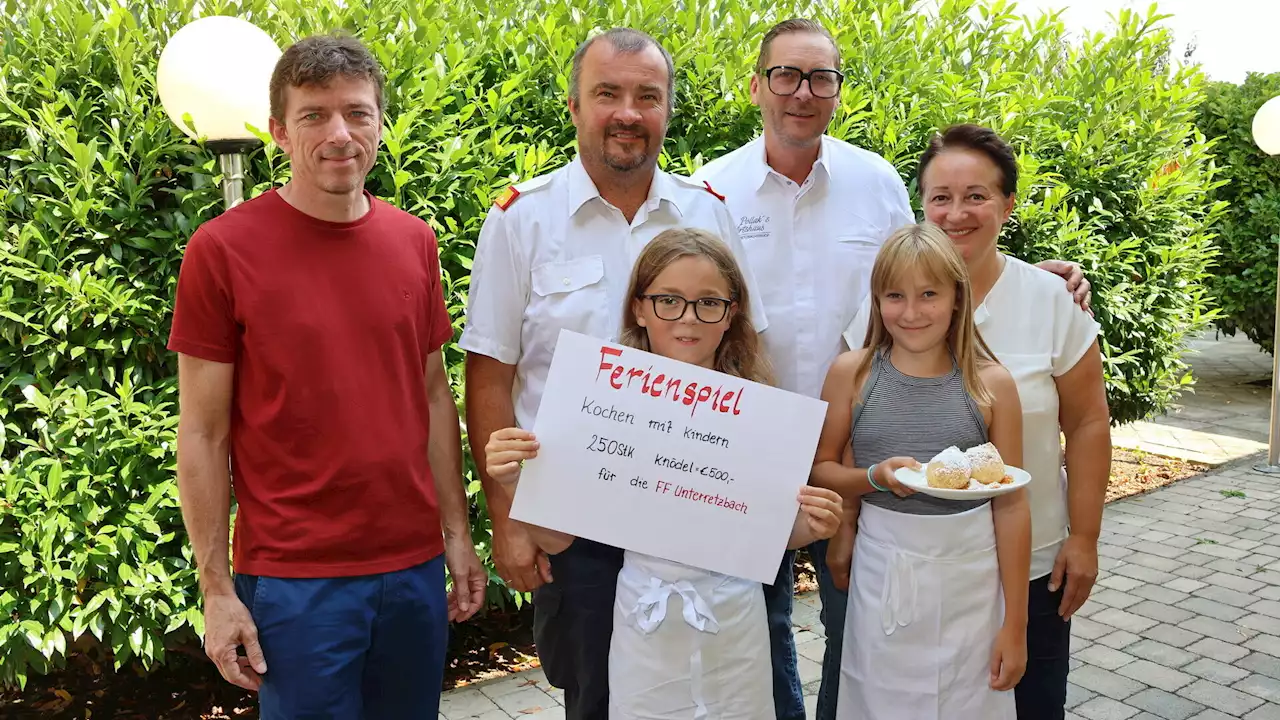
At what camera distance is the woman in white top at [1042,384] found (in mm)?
2588

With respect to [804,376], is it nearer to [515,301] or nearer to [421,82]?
[515,301]

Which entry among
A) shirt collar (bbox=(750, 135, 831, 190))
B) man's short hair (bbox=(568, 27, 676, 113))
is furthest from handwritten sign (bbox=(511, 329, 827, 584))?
shirt collar (bbox=(750, 135, 831, 190))

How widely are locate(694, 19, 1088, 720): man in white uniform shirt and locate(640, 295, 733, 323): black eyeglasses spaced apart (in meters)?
0.62

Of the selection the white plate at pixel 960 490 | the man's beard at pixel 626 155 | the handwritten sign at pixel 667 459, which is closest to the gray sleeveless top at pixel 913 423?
the white plate at pixel 960 490

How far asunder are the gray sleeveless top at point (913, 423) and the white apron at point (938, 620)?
42 millimetres

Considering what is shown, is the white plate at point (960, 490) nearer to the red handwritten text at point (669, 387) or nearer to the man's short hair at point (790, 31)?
the red handwritten text at point (669, 387)

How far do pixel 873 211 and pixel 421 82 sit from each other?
190 centimetres

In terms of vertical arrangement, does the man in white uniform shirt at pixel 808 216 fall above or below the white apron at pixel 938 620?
above

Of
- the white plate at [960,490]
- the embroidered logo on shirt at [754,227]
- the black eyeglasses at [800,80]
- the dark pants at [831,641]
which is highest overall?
the black eyeglasses at [800,80]

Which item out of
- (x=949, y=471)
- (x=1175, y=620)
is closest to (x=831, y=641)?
(x=949, y=471)

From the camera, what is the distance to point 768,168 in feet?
10.2

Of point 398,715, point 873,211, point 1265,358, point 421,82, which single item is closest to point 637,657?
point 398,715

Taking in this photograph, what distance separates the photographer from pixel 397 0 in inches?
165

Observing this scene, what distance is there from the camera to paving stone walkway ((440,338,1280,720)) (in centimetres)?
419
